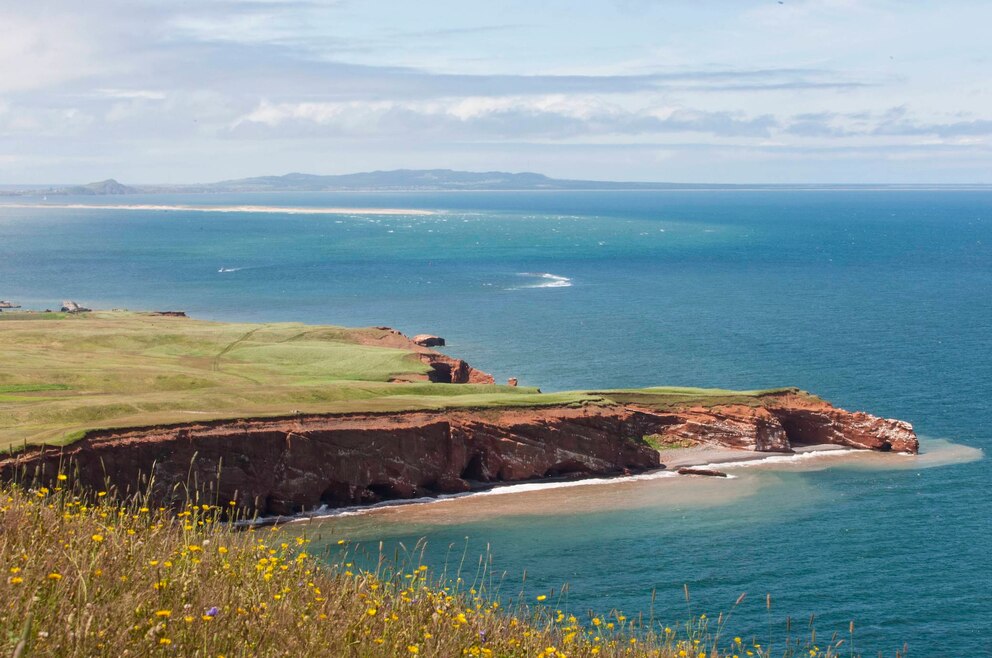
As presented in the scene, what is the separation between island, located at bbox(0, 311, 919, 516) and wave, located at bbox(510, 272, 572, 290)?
60198mm

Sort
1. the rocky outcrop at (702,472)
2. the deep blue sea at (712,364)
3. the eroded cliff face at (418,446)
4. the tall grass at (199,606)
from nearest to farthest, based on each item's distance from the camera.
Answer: the tall grass at (199,606)
the deep blue sea at (712,364)
the eroded cliff face at (418,446)
the rocky outcrop at (702,472)

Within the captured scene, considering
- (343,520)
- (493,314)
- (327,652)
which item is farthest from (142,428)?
(493,314)

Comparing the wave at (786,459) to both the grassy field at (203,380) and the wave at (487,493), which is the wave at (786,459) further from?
the grassy field at (203,380)

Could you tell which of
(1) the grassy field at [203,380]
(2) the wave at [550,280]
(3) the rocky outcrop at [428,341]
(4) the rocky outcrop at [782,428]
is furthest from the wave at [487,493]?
(2) the wave at [550,280]

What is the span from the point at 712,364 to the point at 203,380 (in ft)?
118

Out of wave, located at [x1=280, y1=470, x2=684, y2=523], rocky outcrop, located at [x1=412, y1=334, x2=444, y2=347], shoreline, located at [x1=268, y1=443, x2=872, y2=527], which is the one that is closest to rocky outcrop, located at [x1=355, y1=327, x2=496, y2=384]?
rocky outcrop, located at [x1=412, y1=334, x2=444, y2=347]

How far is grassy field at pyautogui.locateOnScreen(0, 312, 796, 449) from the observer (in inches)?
1614

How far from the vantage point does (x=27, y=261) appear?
159125 millimetres

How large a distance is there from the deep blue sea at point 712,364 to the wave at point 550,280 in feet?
3.93

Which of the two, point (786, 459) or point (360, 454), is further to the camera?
point (786, 459)

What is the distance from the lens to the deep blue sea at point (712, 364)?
31422 mm

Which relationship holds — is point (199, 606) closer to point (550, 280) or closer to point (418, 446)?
point (418, 446)

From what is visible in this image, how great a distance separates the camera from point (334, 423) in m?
42.6

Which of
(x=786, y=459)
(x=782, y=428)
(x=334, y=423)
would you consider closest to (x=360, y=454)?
(x=334, y=423)
